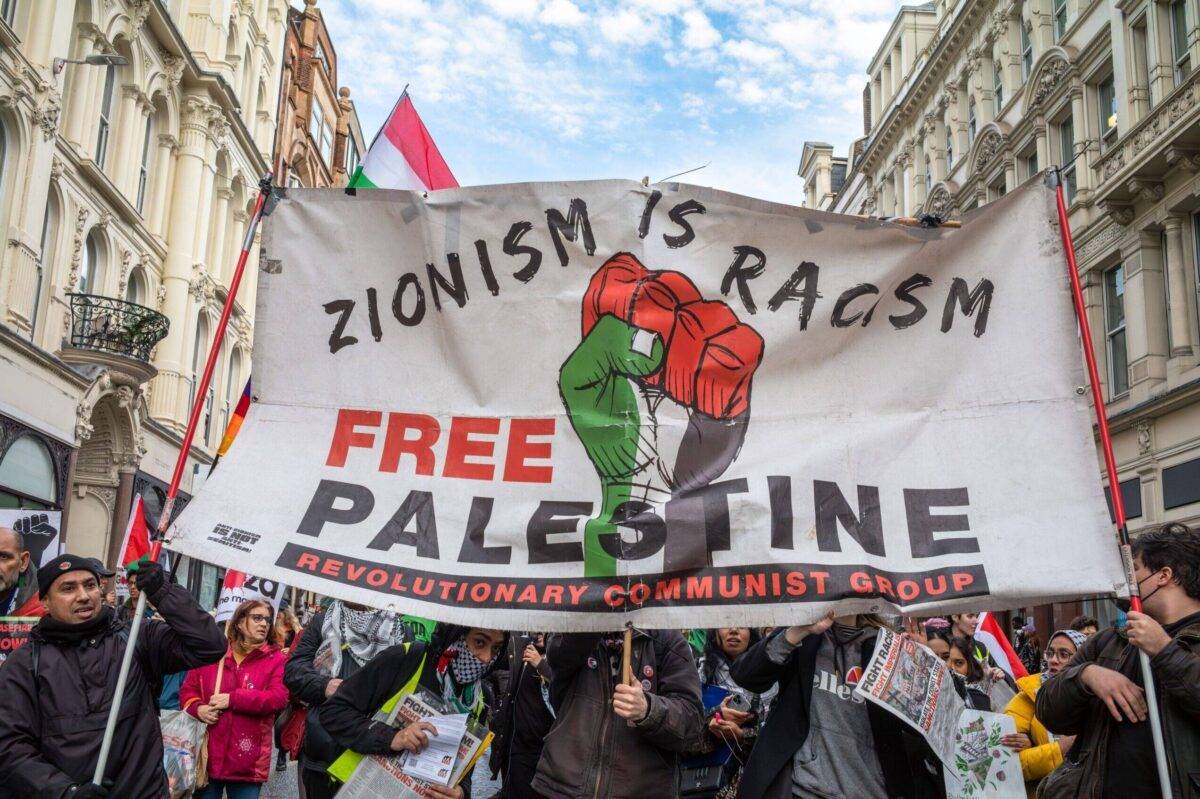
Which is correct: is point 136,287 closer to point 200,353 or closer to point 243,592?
point 200,353

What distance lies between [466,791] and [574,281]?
2344 mm

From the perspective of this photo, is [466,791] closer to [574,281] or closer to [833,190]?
[574,281]

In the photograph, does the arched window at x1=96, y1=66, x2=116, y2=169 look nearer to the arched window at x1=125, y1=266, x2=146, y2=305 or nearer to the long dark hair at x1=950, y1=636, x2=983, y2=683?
the arched window at x1=125, y1=266, x2=146, y2=305

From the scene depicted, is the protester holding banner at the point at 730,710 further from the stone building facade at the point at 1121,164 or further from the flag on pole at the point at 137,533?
the stone building facade at the point at 1121,164

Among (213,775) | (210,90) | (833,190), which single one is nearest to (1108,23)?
(210,90)

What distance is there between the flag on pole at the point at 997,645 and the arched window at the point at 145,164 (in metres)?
20.9

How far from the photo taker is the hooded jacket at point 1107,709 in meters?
3.64

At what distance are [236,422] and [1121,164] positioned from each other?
21470 millimetres

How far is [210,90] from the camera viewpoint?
26.6 metres

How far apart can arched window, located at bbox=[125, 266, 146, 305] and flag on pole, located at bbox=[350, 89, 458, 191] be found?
19.4 m

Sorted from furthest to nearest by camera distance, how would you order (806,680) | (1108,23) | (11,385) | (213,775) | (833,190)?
(833,190), (1108,23), (11,385), (213,775), (806,680)

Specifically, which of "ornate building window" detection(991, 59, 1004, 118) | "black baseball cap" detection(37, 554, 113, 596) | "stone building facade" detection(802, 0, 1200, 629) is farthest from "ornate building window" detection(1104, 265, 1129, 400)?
"black baseball cap" detection(37, 554, 113, 596)

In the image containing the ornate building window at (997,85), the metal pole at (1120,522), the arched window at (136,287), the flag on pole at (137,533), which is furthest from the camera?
the ornate building window at (997,85)

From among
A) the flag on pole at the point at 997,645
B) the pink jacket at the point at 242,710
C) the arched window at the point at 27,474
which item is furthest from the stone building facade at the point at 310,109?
the flag on pole at the point at 997,645
